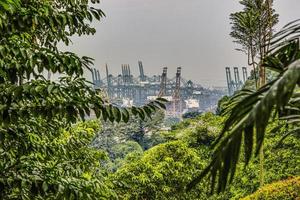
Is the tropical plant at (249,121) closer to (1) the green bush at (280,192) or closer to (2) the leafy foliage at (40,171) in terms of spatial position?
(2) the leafy foliage at (40,171)

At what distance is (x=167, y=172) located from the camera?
7.82 meters

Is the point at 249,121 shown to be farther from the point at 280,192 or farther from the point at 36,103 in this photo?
the point at 280,192

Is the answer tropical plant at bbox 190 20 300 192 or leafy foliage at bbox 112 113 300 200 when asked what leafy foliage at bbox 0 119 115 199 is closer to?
tropical plant at bbox 190 20 300 192

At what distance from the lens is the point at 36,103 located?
1.65 meters

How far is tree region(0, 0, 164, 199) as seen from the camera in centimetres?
150

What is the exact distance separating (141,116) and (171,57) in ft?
237

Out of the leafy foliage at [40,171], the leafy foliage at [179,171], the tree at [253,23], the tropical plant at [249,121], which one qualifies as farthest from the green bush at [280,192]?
the tropical plant at [249,121]

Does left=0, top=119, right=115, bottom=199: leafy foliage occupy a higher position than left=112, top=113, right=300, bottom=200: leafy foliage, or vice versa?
left=0, top=119, right=115, bottom=199: leafy foliage

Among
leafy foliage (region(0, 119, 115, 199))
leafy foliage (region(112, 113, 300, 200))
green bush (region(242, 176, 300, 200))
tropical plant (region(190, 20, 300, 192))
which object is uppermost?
tropical plant (region(190, 20, 300, 192))

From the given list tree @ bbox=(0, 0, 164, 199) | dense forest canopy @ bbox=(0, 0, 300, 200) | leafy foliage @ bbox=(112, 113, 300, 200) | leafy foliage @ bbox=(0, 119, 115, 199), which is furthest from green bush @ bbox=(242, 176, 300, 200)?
tree @ bbox=(0, 0, 164, 199)

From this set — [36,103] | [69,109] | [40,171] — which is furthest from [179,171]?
[69,109]

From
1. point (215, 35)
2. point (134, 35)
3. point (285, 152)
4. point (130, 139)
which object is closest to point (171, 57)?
point (134, 35)

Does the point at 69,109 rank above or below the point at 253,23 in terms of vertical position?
below

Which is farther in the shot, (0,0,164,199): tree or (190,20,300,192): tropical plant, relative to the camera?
(0,0,164,199): tree
